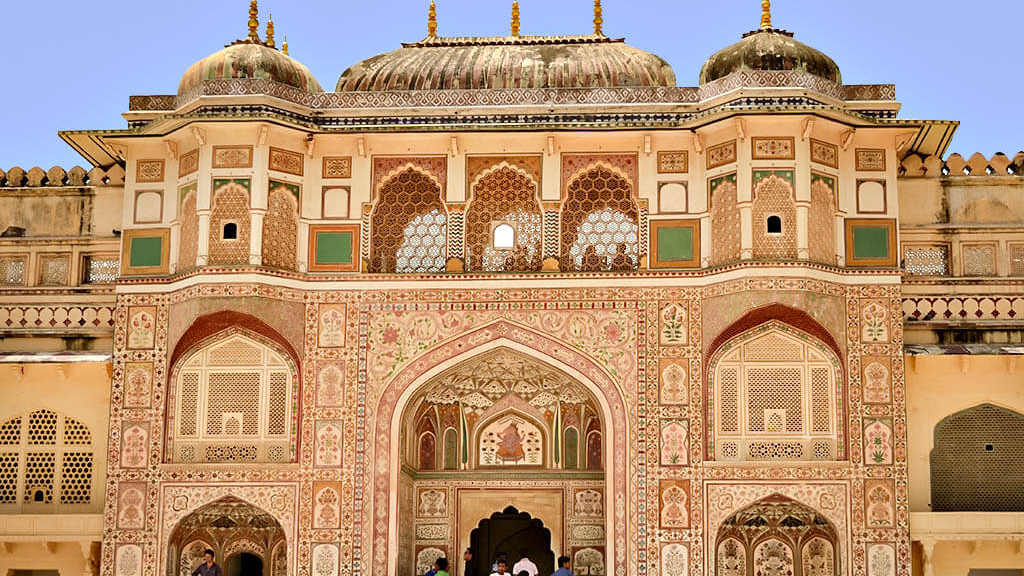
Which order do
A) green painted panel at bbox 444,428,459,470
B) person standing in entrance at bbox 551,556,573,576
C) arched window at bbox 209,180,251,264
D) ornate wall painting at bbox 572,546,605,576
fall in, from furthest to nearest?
green painted panel at bbox 444,428,459,470
ornate wall painting at bbox 572,546,605,576
arched window at bbox 209,180,251,264
person standing in entrance at bbox 551,556,573,576

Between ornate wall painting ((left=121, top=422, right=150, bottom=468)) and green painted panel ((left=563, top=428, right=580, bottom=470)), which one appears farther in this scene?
green painted panel ((left=563, top=428, right=580, bottom=470))

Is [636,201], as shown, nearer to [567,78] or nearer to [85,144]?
[567,78]

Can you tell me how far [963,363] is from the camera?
1748 centimetres

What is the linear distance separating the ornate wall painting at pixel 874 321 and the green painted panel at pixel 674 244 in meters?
2.03

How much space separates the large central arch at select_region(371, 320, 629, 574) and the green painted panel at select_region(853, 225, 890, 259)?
10.4 feet

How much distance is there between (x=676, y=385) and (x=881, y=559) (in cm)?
288

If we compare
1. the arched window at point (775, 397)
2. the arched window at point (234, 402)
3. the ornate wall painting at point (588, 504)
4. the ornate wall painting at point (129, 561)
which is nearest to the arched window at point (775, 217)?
the arched window at point (775, 397)

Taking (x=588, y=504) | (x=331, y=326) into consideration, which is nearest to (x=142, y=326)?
(x=331, y=326)

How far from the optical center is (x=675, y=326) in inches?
688

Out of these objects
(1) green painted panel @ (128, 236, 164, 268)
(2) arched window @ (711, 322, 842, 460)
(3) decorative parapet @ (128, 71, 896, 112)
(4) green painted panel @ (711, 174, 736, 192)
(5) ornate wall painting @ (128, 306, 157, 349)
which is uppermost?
(3) decorative parapet @ (128, 71, 896, 112)

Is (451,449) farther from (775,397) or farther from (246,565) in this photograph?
(775,397)

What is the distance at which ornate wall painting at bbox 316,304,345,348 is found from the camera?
17.7 metres

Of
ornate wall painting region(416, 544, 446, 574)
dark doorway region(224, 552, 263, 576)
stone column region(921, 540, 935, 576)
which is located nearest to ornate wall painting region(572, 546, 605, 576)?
ornate wall painting region(416, 544, 446, 574)

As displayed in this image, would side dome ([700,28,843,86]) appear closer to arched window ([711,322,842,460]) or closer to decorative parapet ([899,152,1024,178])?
decorative parapet ([899,152,1024,178])
